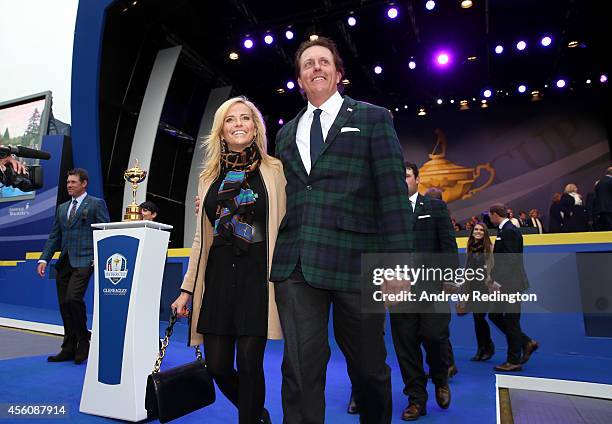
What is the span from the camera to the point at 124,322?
9.70 ft

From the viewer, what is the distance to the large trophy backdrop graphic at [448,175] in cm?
1488

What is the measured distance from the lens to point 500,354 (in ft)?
17.9

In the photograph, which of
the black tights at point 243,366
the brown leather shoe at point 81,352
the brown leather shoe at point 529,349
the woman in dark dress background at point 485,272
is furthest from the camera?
the woman in dark dress background at point 485,272

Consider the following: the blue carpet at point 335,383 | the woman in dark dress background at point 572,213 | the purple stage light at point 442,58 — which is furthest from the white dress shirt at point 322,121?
the purple stage light at point 442,58

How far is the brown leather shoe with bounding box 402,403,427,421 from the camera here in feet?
10.0

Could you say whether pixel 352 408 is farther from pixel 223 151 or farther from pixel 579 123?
pixel 579 123

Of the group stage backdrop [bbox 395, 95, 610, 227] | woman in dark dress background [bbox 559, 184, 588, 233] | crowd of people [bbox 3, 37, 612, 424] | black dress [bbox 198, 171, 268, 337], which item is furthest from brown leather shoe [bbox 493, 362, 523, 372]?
stage backdrop [bbox 395, 95, 610, 227]

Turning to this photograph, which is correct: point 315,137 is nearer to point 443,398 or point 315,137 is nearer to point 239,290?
point 239,290

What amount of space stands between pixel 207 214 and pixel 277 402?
177cm

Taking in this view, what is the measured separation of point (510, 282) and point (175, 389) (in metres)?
3.92

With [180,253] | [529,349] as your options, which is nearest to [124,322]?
[529,349]

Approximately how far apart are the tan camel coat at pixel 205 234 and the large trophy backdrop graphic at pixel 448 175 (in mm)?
13285

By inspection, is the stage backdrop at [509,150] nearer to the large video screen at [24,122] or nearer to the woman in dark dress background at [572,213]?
the woman in dark dress background at [572,213]

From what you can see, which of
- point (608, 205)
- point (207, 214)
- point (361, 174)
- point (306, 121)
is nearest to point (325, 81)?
point (306, 121)
